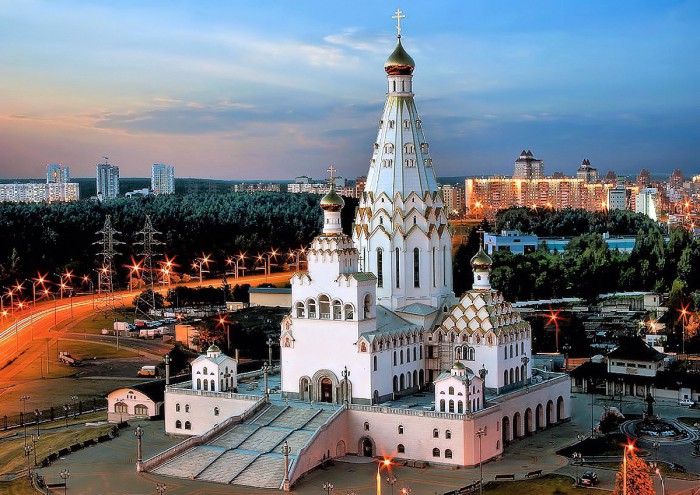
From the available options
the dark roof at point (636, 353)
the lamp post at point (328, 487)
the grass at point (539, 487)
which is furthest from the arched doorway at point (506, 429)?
the dark roof at point (636, 353)

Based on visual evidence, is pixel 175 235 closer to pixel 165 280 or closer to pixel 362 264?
pixel 165 280

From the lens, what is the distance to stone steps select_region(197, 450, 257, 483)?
41500 mm

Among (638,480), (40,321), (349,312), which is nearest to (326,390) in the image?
(349,312)

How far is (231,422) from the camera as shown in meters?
45.5

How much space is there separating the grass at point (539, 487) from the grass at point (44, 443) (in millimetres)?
18179

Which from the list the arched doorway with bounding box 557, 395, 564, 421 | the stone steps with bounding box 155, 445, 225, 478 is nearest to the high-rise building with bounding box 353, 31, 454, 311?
the arched doorway with bounding box 557, 395, 564, 421

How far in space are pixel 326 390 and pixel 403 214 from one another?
8565mm

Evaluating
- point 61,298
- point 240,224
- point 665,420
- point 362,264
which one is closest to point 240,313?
point 61,298

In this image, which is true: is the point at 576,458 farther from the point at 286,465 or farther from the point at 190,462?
the point at 190,462

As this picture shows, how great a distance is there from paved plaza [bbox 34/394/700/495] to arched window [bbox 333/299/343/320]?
5792 millimetres

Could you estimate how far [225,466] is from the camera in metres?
42.1

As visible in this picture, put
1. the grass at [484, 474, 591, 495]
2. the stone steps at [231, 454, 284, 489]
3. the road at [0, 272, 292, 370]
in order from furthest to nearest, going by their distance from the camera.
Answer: the road at [0, 272, 292, 370], the stone steps at [231, 454, 284, 489], the grass at [484, 474, 591, 495]

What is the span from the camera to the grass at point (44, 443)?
149ft

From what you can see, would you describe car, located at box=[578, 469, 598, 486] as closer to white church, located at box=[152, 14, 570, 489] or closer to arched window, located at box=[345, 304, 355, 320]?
white church, located at box=[152, 14, 570, 489]
